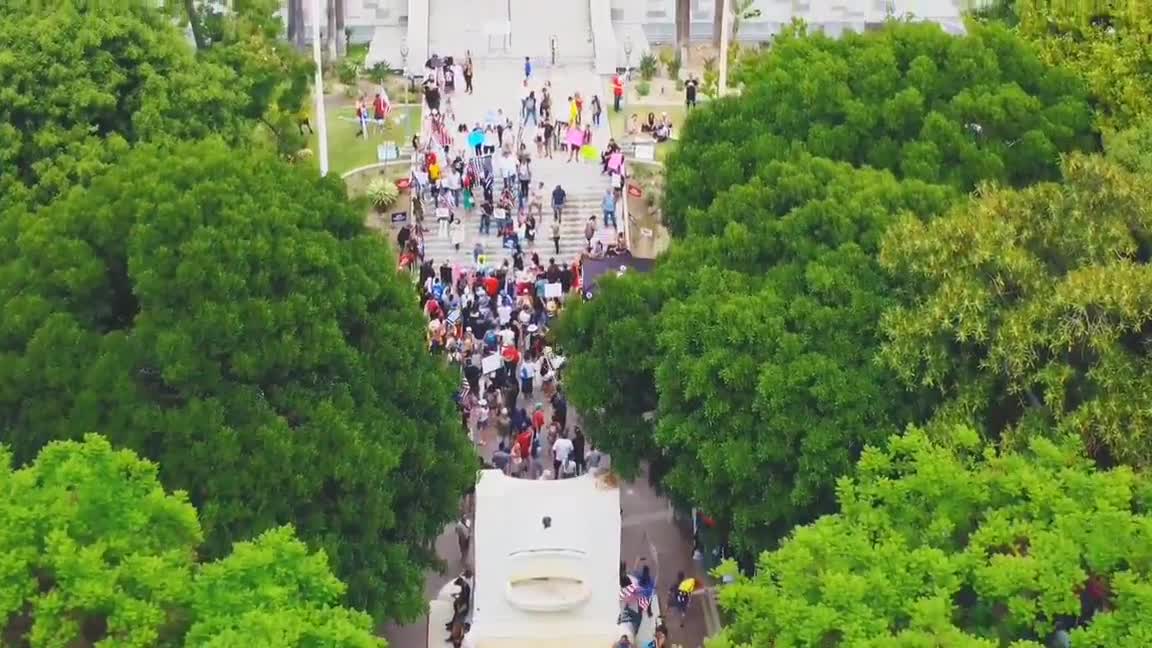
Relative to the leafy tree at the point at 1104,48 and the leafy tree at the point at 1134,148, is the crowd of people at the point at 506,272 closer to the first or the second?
the leafy tree at the point at 1134,148

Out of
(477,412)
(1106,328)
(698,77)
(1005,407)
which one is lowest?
(477,412)

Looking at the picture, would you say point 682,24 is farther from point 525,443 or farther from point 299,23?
Answer: point 525,443

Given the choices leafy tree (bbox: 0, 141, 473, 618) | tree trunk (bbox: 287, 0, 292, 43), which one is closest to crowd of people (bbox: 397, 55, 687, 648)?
leafy tree (bbox: 0, 141, 473, 618)

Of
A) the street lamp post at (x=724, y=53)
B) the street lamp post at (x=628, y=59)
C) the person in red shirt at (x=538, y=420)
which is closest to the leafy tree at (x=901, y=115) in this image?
the person in red shirt at (x=538, y=420)

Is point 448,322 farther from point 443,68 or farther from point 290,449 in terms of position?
point 443,68

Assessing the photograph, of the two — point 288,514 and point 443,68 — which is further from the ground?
point 443,68

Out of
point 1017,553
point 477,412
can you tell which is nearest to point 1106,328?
point 1017,553
